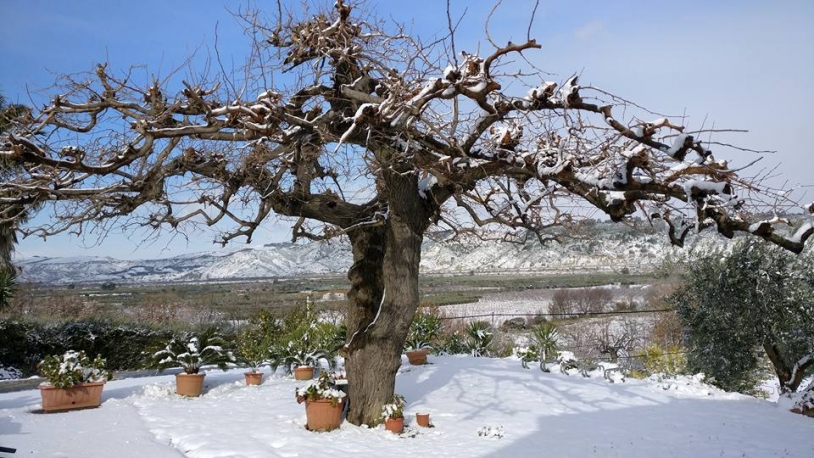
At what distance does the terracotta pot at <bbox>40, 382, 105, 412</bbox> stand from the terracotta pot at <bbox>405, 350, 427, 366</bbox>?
550cm

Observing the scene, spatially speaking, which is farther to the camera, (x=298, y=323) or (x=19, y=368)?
(x=298, y=323)

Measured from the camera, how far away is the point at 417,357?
11.5 meters

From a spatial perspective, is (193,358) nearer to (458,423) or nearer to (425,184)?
(458,423)

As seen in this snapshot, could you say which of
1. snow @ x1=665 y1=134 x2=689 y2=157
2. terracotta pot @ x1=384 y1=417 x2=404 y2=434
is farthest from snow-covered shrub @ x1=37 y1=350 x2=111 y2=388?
snow @ x1=665 y1=134 x2=689 y2=157

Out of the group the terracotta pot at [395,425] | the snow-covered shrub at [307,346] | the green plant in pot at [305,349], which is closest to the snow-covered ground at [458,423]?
the terracotta pot at [395,425]

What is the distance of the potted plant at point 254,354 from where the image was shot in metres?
10.7

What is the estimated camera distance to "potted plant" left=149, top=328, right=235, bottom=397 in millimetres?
9805

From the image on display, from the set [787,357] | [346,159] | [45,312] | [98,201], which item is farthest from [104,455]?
[45,312]

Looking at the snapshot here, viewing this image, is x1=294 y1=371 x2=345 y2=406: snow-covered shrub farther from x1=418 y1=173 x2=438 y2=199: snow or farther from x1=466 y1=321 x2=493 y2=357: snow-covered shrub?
x1=466 y1=321 x2=493 y2=357: snow-covered shrub

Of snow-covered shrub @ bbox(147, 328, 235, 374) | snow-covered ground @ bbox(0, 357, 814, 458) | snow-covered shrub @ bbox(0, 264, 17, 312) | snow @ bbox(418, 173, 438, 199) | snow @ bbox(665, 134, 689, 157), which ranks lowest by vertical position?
snow-covered ground @ bbox(0, 357, 814, 458)

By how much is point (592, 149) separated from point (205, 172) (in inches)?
189

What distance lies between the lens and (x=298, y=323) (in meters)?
14.2

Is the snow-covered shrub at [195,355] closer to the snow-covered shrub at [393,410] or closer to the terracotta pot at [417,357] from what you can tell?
the terracotta pot at [417,357]

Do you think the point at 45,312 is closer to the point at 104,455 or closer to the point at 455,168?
the point at 104,455
